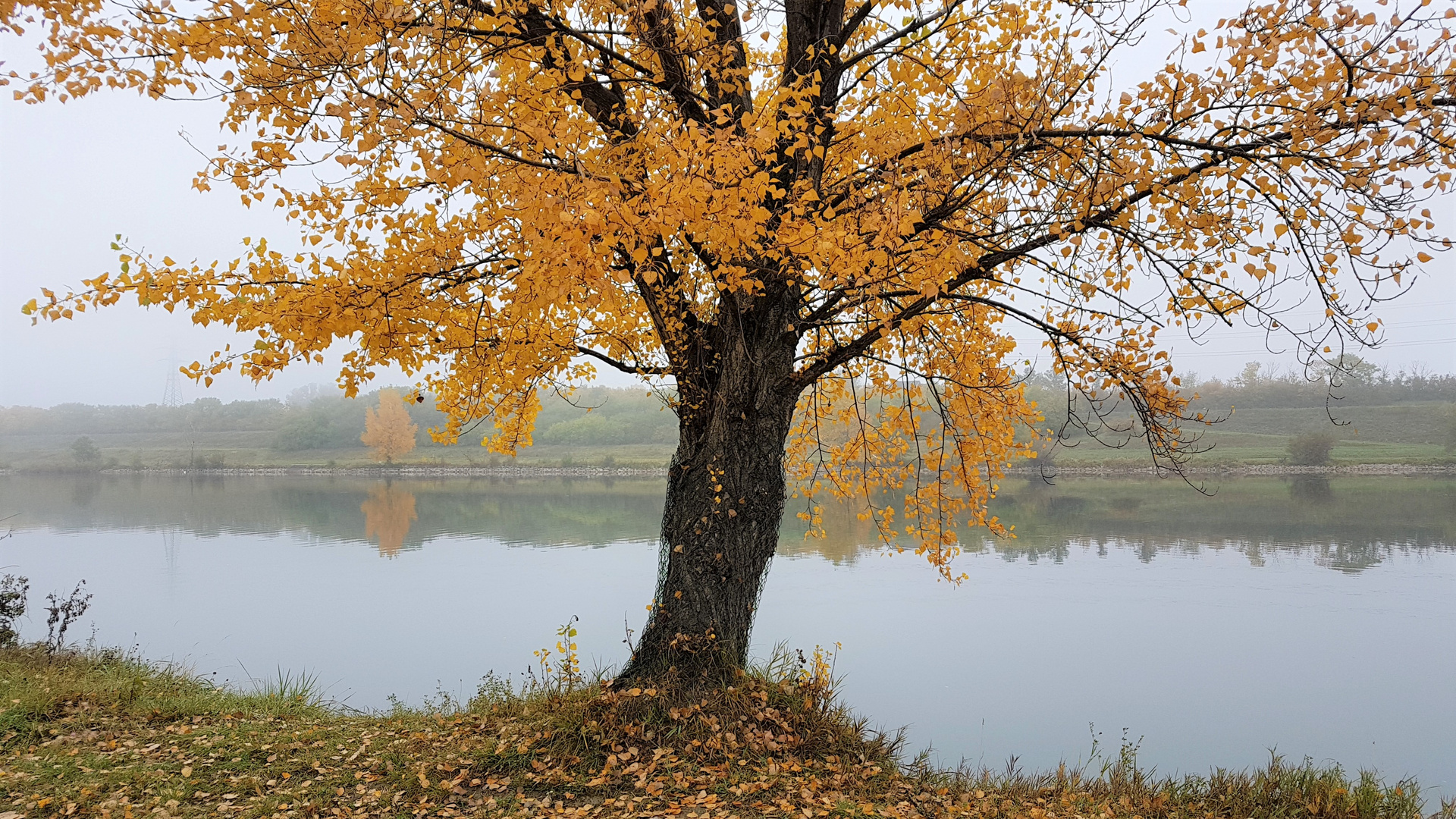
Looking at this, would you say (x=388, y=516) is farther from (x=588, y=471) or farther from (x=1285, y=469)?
(x=1285, y=469)

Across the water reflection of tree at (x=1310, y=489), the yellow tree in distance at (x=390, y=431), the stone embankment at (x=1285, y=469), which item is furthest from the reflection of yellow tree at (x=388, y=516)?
the water reflection of tree at (x=1310, y=489)

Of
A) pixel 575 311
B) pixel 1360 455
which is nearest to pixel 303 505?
pixel 575 311

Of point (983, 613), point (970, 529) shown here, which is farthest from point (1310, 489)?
point (983, 613)

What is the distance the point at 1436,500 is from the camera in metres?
26.6

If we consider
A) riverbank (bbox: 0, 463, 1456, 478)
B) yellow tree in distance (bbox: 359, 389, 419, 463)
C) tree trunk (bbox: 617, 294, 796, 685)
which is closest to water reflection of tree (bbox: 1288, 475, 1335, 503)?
riverbank (bbox: 0, 463, 1456, 478)

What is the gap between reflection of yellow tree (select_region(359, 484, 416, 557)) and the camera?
74.7 feet

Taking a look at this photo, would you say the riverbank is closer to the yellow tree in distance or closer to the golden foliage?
the yellow tree in distance

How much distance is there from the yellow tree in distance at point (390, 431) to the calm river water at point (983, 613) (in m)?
23.8

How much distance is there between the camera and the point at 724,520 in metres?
5.11

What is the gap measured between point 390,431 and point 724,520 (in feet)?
168

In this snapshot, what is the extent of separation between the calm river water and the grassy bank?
1401 millimetres

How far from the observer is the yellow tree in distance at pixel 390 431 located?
51.0 meters

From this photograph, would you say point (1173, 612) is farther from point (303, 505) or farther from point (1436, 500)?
point (303, 505)

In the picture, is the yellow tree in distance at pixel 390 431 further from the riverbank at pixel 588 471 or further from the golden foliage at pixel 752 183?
the golden foliage at pixel 752 183
